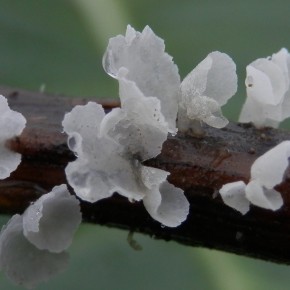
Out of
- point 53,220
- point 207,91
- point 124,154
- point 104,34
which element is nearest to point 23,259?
point 53,220

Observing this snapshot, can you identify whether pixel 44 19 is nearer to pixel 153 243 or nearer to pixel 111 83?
pixel 111 83

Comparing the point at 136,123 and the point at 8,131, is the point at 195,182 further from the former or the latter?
the point at 8,131

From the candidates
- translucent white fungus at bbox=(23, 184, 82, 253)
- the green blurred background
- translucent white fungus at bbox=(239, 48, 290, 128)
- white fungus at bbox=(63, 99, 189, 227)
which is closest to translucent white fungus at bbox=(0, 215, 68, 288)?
translucent white fungus at bbox=(23, 184, 82, 253)

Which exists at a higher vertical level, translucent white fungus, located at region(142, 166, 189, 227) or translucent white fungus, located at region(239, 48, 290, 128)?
translucent white fungus, located at region(239, 48, 290, 128)

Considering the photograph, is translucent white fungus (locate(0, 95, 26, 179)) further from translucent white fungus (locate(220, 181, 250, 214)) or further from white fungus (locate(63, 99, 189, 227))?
translucent white fungus (locate(220, 181, 250, 214))

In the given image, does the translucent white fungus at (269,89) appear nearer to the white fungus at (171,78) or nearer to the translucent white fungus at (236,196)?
the white fungus at (171,78)

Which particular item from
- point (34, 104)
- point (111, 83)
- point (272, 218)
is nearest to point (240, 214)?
point (272, 218)
